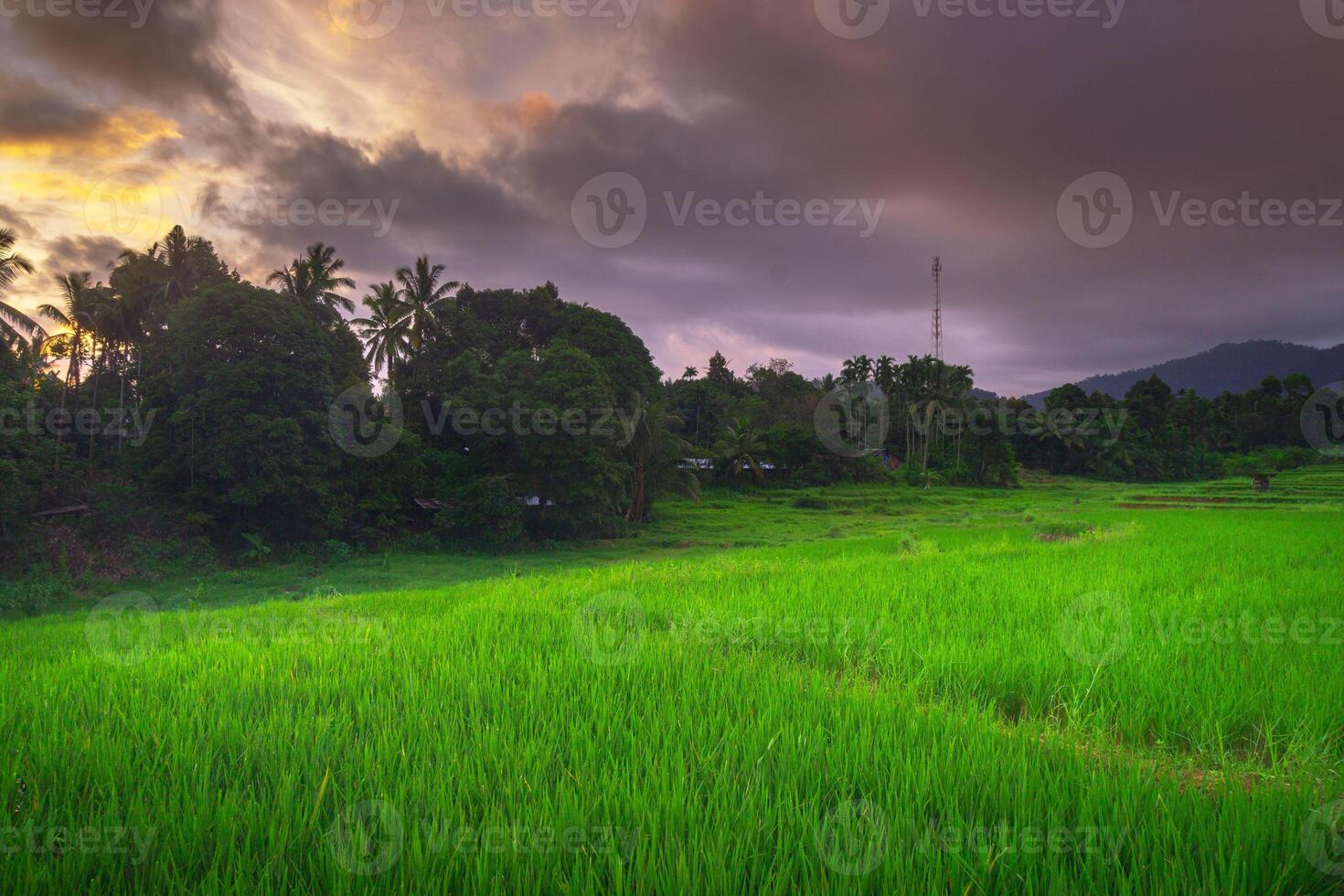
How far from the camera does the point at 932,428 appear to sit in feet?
171

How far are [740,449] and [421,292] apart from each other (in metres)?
21.1

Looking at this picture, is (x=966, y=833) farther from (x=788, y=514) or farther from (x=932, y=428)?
(x=932, y=428)

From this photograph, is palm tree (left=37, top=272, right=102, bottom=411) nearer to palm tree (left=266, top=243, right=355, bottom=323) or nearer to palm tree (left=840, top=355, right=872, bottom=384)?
palm tree (left=266, top=243, right=355, bottom=323)

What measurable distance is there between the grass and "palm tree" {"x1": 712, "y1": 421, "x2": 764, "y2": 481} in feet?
108

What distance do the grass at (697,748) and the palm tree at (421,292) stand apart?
2600 cm

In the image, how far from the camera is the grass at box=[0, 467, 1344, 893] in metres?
1.90

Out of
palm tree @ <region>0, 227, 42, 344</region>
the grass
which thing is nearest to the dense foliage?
palm tree @ <region>0, 227, 42, 344</region>

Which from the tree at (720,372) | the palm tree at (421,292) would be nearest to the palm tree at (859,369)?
the tree at (720,372)

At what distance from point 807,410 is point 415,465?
133 ft

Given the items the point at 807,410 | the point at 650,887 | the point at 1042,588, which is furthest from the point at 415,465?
the point at 807,410

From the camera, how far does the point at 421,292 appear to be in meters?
31.1

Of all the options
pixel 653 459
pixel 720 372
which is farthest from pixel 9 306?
pixel 720 372

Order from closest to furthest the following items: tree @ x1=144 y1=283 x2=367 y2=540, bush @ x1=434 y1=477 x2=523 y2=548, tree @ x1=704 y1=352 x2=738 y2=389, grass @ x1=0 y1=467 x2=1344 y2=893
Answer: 1. grass @ x1=0 y1=467 x2=1344 y2=893
2. tree @ x1=144 y1=283 x2=367 y2=540
3. bush @ x1=434 y1=477 x2=523 y2=548
4. tree @ x1=704 y1=352 x2=738 y2=389

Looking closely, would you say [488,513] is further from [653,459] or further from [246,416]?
[653,459]
